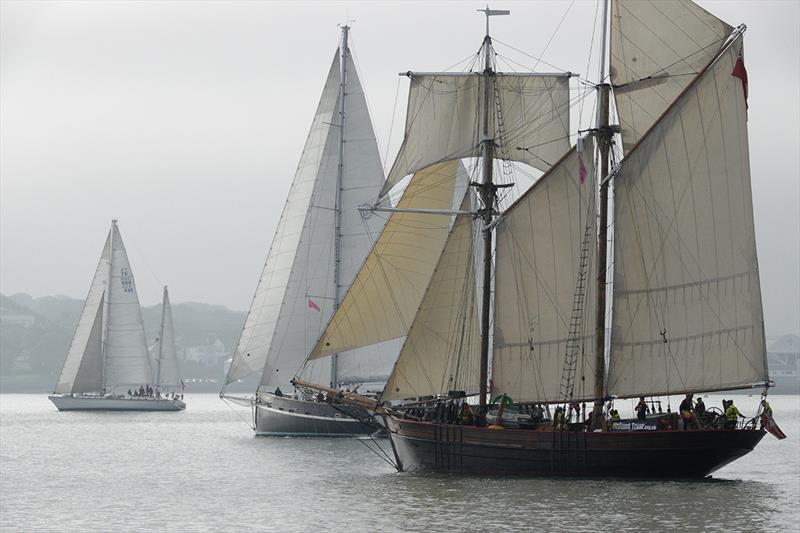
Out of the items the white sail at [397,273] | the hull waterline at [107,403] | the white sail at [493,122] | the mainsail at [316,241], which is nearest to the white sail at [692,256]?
the white sail at [493,122]

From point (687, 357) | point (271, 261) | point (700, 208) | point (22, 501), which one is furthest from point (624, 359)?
point (271, 261)

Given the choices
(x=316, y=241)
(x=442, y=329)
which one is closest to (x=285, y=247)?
(x=316, y=241)

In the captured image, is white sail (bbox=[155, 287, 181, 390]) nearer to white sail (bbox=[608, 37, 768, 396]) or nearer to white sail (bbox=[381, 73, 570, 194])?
white sail (bbox=[381, 73, 570, 194])

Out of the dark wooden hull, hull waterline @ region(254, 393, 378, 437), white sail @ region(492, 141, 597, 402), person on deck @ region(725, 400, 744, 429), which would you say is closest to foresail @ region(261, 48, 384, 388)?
hull waterline @ region(254, 393, 378, 437)

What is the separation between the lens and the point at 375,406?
57156 mm

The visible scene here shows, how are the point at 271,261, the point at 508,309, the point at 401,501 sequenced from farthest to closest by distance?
the point at 271,261, the point at 508,309, the point at 401,501

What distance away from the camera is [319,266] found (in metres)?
83.1

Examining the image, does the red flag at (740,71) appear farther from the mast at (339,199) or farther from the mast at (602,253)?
the mast at (339,199)

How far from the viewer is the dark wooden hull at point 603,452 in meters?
49.5

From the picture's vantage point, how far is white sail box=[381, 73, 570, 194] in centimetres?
5841

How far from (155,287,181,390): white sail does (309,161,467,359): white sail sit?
317 ft

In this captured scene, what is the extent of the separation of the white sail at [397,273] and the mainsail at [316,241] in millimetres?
21454

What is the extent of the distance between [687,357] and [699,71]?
34.3 feet

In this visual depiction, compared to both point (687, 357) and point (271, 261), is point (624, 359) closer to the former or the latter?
point (687, 357)
